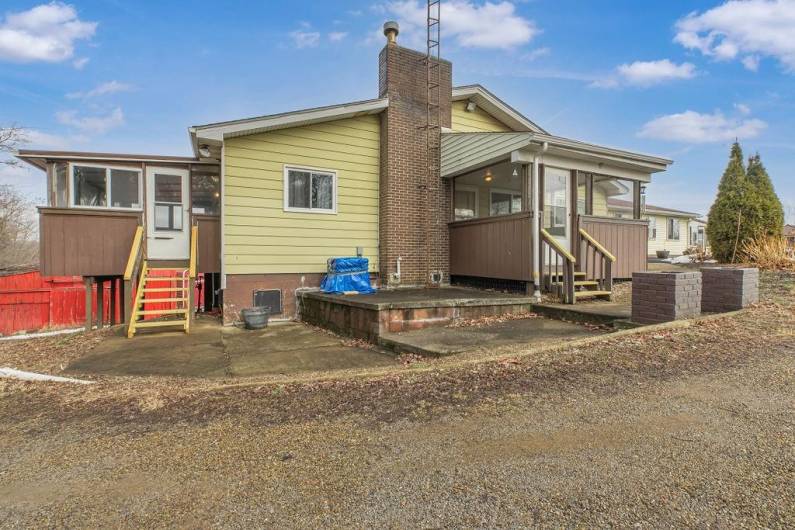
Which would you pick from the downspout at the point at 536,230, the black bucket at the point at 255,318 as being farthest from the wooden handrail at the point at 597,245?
the black bucket at the point at 255,318

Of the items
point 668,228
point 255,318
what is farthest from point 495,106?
point 668,228

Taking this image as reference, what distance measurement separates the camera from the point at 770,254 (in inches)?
378

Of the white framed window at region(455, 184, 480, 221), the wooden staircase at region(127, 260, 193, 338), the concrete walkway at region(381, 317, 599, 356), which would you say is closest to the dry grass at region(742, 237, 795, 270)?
the concrete walkway at region(381, 317, 599, 356)

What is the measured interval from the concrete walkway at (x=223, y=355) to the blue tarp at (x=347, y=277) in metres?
1.29

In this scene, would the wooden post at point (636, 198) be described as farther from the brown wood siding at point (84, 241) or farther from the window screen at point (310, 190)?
the brown wood siding at point (84, 241)

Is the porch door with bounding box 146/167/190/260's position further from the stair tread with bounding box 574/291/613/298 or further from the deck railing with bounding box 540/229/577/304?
the stair tread with bounding box 574/291/613/298

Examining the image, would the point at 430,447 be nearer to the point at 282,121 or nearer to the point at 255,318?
the point at 255,318

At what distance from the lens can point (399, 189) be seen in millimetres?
9648

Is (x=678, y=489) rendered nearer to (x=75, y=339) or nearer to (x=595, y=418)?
(x=595, y=418)

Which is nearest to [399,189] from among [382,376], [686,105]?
[382,376]

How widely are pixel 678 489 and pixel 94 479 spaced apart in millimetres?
3192

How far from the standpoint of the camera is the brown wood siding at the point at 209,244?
29.7 ft

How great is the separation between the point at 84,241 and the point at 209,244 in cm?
232

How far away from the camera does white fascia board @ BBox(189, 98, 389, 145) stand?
7.63 meters
